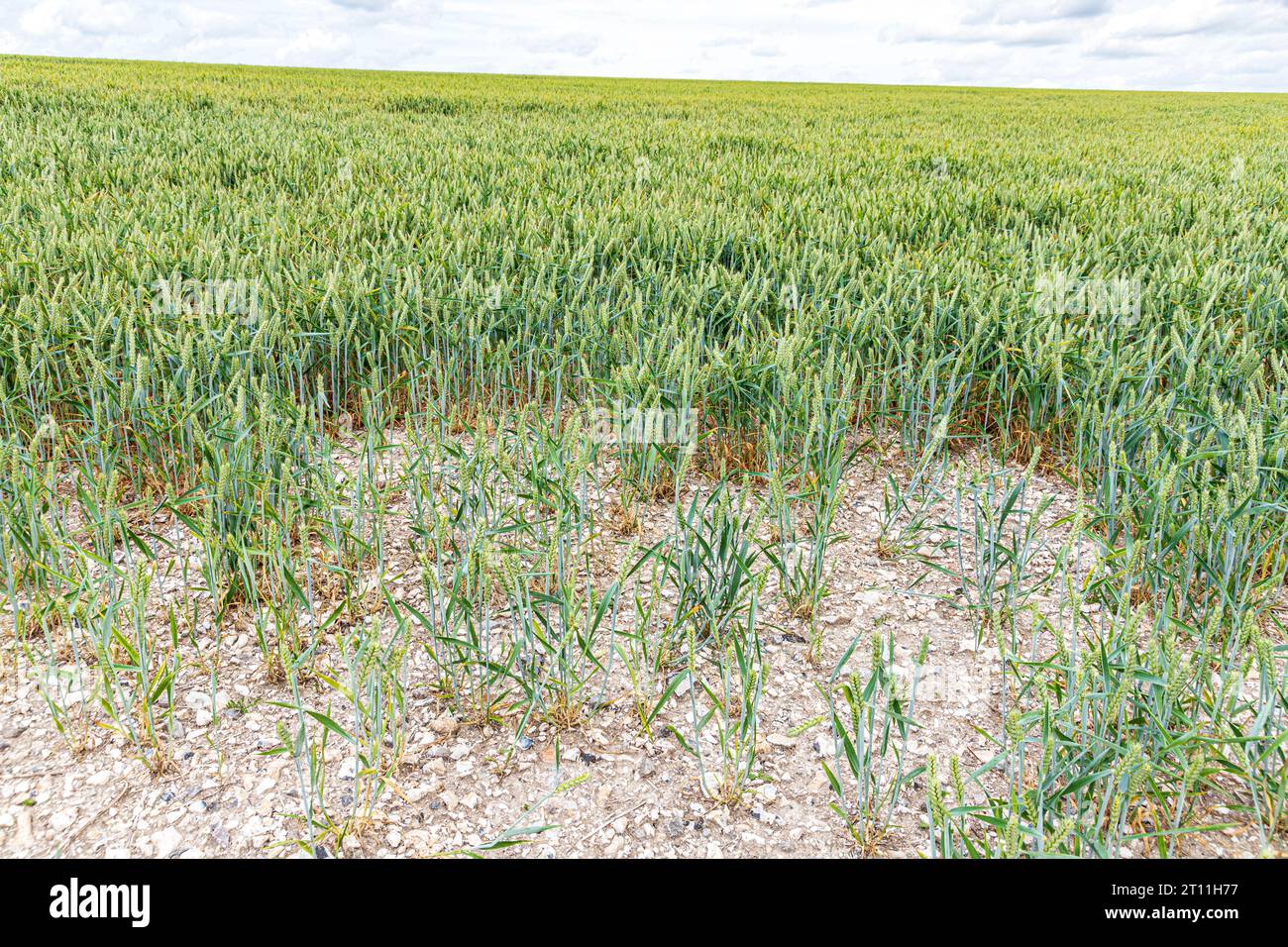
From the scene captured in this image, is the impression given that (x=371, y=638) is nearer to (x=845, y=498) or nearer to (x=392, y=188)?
(x=845, y=498)

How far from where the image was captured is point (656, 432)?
2.61 metres

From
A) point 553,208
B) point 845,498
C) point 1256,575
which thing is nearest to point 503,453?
point 845,498

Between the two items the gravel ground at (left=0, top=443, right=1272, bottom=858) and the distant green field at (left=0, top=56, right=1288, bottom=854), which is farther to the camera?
the distant green field at (left=0, top=56, right=1288, bottom=854)

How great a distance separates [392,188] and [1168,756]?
6.22m

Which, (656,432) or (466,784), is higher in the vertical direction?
(656,432)

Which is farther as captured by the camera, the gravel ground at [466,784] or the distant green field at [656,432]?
the distant green field at [656,432]

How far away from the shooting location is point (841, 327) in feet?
10.9

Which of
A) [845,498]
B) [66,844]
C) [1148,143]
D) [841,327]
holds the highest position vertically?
[1148,143]

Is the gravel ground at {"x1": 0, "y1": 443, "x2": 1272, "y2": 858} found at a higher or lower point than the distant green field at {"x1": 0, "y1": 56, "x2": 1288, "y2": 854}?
lower

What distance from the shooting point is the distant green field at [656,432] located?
5.66 ft

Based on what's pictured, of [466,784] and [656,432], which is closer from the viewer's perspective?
[466,784]

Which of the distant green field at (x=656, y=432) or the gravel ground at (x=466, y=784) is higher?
the distant green field at (x=656, y=432)

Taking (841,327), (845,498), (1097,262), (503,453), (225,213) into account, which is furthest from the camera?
(225,213)

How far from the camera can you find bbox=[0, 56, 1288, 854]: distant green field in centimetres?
173
